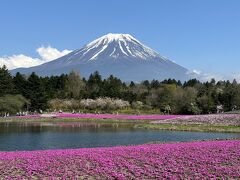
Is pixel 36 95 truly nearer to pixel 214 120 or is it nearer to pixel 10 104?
pixel 10 104

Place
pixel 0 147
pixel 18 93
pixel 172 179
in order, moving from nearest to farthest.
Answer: pixel 172 179
pixel 0 147
pixel 18 93

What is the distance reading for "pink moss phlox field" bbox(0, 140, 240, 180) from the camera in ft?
50.9

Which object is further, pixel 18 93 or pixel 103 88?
pixel 103 88

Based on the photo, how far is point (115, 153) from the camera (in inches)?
768

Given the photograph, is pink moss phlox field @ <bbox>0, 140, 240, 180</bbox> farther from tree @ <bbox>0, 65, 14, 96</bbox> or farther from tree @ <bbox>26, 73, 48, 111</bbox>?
tree @ <bbox>26, 73, 48, 111</bbox>

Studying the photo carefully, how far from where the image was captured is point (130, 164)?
56.3ft

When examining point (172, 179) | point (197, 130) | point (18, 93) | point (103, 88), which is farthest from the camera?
point (103, 88)

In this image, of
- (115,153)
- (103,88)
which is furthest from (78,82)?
(115,153)

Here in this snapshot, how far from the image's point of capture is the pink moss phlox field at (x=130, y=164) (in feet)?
50.9

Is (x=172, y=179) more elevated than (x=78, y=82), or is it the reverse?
(x=78, y=82)

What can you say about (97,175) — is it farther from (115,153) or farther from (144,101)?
(144,101)

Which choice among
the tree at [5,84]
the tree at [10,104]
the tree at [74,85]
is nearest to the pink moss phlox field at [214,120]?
the tree at [10,104]

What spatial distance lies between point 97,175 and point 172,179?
285cm

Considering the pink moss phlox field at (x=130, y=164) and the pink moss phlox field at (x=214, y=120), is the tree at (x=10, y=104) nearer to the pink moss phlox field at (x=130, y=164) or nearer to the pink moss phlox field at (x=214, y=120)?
the pink moss phlox field at (x=214, y=120)
